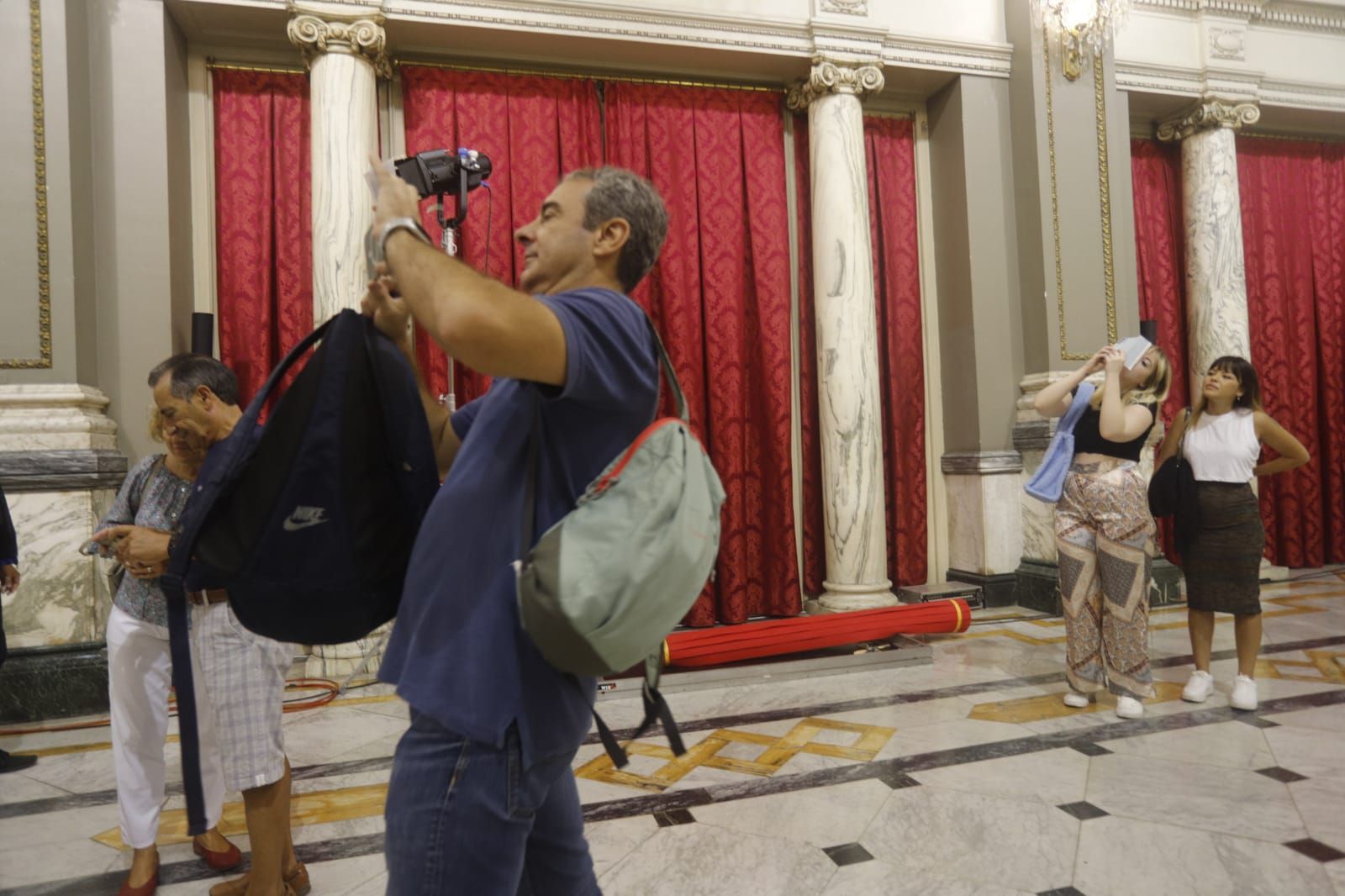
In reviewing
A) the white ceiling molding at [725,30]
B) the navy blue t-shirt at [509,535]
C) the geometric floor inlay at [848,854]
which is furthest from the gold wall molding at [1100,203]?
the navy blue t-shirt at [509,535]

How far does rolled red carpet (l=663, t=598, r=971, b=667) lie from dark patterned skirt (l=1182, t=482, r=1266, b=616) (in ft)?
4.51

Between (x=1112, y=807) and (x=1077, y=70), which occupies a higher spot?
(x=1077, y=70)

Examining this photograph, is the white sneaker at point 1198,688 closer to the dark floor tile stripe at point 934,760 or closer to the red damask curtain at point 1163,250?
the dark floor tile stripe at point 934,760

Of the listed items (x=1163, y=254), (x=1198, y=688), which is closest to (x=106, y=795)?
(x=1198, y=688)

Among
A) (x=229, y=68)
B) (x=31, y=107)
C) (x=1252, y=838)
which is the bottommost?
(x=1252, y=838)

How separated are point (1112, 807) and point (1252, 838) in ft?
1.15

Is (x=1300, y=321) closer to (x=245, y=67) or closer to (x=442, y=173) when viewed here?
(x=442, y=173)

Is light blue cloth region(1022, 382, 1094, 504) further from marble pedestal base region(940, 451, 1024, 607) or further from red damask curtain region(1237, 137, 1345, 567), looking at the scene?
red damask curtain region(1237, 137, 1345, 567)

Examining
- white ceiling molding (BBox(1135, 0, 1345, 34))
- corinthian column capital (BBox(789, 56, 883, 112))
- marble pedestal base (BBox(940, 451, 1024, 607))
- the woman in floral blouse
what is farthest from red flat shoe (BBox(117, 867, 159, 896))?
white ceiling molding (BBox(1135, 0, 1345, 34))

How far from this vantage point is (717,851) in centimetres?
238

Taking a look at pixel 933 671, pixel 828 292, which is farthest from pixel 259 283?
pixel 933 671

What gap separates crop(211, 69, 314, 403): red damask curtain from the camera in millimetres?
4793

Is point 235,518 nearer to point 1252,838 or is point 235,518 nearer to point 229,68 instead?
point 1252,838

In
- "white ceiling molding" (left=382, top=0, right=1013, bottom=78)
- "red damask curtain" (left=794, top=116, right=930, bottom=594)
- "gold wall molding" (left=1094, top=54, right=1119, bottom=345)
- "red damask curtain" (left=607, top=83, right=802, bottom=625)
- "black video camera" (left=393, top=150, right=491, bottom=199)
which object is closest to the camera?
"black video camera" (left=393, top=150, right=491, bottom=199)
